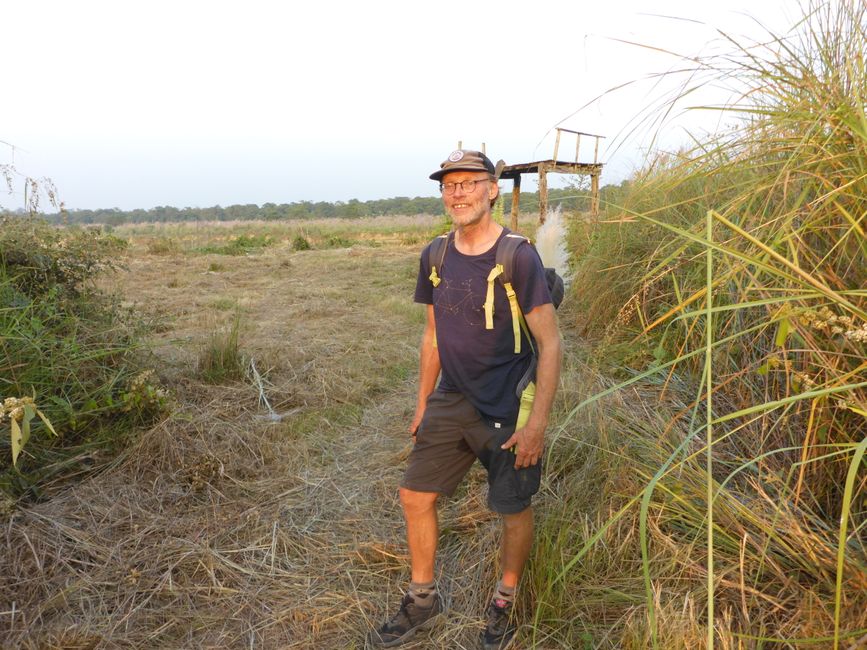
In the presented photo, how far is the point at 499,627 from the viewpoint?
2.27 metres

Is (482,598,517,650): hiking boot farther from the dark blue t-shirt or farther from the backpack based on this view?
the backpack

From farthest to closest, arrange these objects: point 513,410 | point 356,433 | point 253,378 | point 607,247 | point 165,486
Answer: point 607,247 < point 253,378 < point 356,433 < point 165,486 < point 513,410

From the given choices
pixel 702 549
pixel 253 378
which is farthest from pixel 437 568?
pixel 253 378

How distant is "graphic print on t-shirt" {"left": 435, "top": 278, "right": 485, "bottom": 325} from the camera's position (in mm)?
2314

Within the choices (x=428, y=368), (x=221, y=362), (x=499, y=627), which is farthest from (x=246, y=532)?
(x=221, y=362)

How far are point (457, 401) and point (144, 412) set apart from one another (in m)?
2.46

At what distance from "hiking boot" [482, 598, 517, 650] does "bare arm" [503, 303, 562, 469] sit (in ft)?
1.87

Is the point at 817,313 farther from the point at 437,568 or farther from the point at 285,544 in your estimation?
the point at 285,544

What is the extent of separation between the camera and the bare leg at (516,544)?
231 centimetres

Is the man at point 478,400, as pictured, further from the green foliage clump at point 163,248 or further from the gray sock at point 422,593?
the green foliage clump at point 163,248

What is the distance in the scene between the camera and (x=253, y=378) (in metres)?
5.19

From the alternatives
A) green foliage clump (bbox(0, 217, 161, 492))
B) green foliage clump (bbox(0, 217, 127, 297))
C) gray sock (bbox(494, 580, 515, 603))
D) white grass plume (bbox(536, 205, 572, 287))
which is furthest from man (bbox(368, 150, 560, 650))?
white grass plume (bbox(536, 205, 572, 287))

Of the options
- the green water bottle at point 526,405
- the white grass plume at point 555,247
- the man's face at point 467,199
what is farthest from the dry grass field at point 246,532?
the white grass plume at point 555,247

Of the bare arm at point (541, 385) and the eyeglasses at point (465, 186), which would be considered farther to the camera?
the eyeglasses at point (465, 186)
